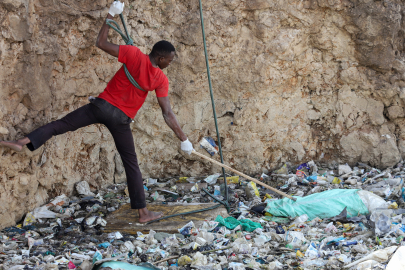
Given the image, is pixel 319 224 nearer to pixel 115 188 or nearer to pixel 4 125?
pixel 115 188

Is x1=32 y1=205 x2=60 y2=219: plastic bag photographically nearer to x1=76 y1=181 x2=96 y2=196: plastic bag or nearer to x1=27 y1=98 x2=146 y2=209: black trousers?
x1=76 y1=181 x2=96 y2=196: plastic bag

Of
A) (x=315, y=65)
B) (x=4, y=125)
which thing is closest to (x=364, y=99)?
(x=315, y=65)

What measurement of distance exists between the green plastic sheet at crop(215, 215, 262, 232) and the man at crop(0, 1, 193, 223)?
922 mm

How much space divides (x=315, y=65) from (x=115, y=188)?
334 centimetres

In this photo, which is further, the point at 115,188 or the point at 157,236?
the point at 115,188

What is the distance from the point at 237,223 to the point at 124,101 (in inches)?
67.6

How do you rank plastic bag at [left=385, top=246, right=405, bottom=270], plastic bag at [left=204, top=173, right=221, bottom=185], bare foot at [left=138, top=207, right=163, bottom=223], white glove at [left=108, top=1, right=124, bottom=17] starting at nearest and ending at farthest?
plastic bag at [left=385, top=246, right=405, bottom=270], white glove at [left=108, top=1, right=124, bottom=17], bare foot at [left=138, top=207, right=163, bottom=223], plastic bag at [left=204, top=173, right=221, bottom=185]

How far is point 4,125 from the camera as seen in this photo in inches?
146

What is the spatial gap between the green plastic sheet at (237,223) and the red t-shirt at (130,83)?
1439 millimetres

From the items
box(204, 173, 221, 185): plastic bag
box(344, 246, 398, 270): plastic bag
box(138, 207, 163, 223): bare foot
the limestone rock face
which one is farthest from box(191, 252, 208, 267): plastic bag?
the limestone rock face

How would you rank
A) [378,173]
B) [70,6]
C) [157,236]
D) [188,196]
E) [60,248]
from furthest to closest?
[378,173] < [188,196] < [70,6] < [157,236] < [60,248]

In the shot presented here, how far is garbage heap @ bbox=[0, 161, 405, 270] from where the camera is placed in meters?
3.13

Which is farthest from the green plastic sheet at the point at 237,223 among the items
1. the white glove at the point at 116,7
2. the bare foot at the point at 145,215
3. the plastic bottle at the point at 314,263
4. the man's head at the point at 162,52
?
the white glove at the point at 116,7

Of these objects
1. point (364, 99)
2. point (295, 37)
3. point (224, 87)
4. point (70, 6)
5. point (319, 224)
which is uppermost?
point (70, 6)
